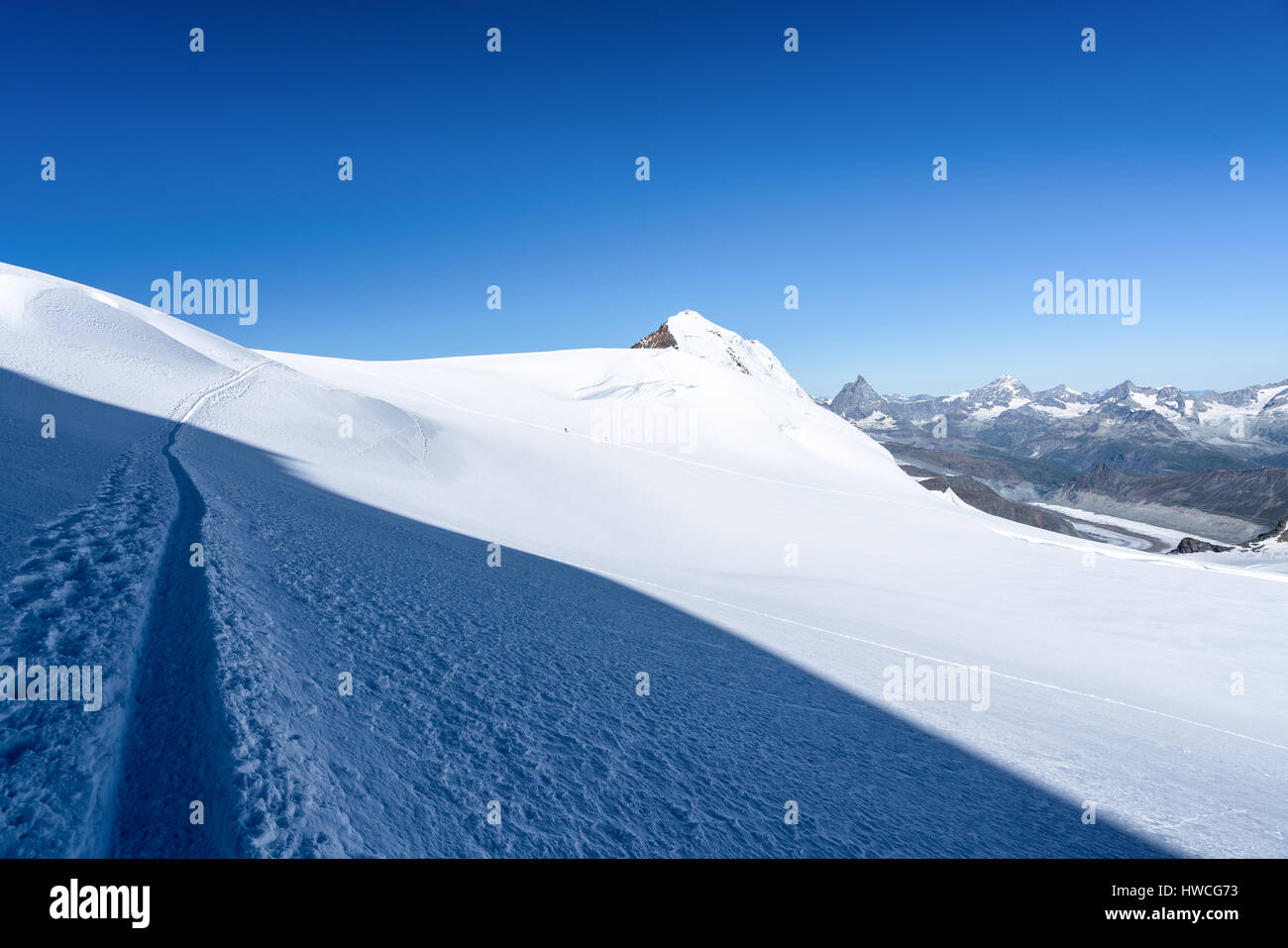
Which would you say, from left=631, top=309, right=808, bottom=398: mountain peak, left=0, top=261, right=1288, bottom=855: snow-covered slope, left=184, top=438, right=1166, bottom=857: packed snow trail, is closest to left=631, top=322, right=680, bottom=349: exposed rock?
left=631, top=309, right=808, bottom=398: mountain peak

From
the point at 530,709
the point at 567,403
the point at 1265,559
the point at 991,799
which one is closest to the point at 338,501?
the point at 530,709

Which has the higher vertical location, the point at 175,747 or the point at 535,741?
the point at 175,747

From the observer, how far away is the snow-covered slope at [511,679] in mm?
2445

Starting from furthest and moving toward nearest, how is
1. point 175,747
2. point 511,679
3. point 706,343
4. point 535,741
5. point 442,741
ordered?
point 706,343
point 511,679
point 535,741
point 442,741
point 175,747

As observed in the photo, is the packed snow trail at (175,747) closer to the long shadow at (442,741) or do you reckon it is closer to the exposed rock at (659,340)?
the long shadow at (442,741)

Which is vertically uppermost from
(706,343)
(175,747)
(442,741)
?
(706,343)

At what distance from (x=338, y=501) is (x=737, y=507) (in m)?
14.9

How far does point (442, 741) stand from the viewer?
310 cm

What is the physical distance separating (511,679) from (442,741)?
3.20ft

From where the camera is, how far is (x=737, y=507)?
21.8 meters

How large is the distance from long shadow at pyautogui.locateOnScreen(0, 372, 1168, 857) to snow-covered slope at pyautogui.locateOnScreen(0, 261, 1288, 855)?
0.02m

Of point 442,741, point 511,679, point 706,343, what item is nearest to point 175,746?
point 442,741

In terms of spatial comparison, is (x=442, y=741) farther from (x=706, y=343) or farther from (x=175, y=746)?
(x=706, y=343)
